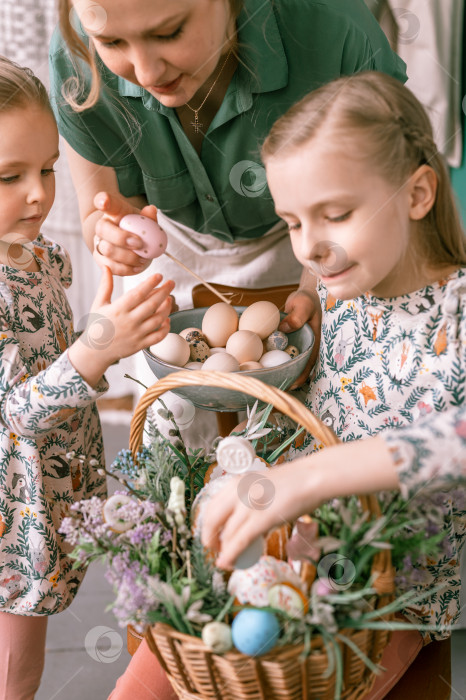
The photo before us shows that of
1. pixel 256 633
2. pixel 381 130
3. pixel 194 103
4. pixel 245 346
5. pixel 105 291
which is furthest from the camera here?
pixel 194 103

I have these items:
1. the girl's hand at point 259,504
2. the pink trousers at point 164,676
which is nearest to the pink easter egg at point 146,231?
the girl's hand at point 259,504

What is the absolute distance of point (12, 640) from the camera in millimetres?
952

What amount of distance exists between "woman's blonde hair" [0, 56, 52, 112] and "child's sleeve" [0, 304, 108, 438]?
0.89 feet

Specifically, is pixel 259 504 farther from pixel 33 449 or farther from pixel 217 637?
pixel 33 449

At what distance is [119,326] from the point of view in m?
0.79

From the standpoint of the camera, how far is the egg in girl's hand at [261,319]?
97 cm

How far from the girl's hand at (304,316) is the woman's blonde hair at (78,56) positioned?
15.8 inches

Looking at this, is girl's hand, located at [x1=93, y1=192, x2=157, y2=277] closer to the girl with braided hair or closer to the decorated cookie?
the girl with braided hair

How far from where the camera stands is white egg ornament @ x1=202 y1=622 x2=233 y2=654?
0.57m

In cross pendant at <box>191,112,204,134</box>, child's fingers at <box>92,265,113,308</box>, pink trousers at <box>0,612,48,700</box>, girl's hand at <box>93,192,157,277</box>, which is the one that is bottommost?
pink trousers at <box>0,612,48,700</box>

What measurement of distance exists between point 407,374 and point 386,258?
14 cm

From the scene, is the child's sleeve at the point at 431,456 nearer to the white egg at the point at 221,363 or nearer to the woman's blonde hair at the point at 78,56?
the white egg at the point at 221,363

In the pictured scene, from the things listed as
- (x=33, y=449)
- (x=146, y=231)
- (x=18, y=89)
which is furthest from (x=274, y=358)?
(x=18, y=89)

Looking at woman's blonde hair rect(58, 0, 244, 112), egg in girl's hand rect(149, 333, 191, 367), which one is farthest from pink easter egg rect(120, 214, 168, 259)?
woman's blonde hair rect(58, 0, 244, 112)
